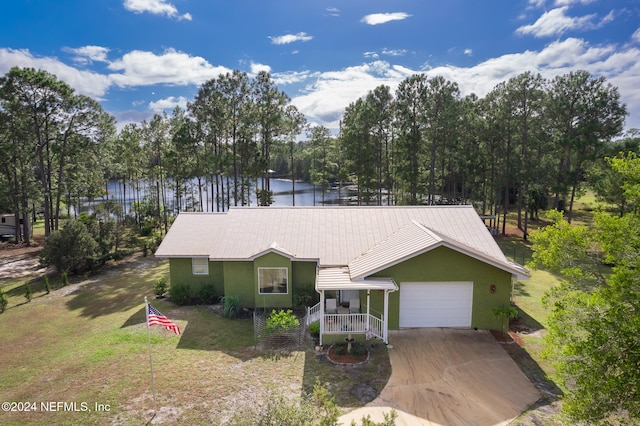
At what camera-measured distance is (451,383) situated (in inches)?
442

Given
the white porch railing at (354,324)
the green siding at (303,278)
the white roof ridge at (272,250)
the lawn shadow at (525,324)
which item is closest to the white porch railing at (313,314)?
the white porch railing at (354,324)

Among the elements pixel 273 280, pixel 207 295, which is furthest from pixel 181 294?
pixel 273 280

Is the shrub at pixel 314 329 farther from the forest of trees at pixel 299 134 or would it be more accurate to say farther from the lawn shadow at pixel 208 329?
the forest of trees at pixel 299 134

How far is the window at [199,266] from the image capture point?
1828 centimetres

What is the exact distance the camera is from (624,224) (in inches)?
278

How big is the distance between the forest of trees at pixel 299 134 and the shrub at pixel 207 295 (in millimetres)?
18255

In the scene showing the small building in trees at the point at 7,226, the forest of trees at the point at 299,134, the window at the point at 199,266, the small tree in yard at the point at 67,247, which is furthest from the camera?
the small building in trees at the point at 7,226

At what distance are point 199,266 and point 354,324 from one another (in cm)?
895

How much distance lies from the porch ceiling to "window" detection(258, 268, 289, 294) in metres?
2.71

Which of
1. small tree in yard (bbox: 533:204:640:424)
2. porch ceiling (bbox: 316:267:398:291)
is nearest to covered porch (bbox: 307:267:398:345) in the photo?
porch ceiling (bbox: 316:267:398:291)

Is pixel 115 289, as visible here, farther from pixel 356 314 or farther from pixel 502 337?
pixel 502 337

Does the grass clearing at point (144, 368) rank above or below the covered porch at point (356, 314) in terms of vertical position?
below

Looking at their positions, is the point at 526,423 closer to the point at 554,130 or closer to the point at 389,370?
the point at 389,370

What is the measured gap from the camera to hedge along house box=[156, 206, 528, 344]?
45.5ft
